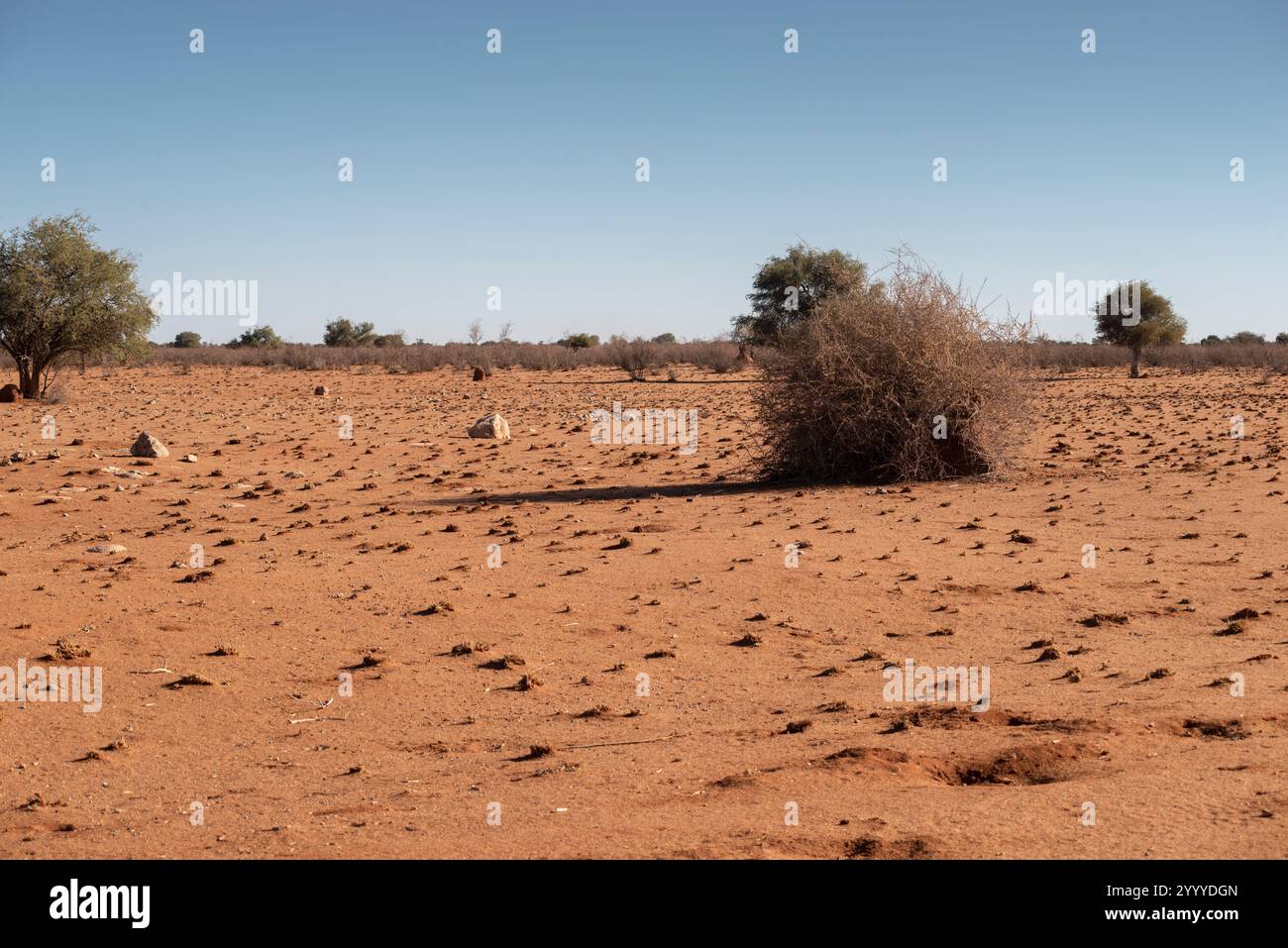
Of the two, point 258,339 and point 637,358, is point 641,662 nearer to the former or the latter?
point 637,358

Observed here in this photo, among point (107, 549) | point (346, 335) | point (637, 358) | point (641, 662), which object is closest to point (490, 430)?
point (107, 549)

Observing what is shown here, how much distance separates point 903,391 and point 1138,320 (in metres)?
32.9

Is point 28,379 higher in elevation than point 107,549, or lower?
higher

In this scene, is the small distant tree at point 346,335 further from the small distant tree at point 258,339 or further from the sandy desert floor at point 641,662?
the sandy desert floor at point 641,662

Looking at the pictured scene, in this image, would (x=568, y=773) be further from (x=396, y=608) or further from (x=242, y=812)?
(x=396, y=608)

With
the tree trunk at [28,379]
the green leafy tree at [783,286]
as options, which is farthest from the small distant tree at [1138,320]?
the tree trunk at [28,379]

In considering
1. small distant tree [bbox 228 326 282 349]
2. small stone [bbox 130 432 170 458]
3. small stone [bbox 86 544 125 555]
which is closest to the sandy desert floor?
small stone [bbox 86 544 125 555]

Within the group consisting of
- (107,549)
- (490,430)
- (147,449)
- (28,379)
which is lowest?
(107,549)

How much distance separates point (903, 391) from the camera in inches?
571

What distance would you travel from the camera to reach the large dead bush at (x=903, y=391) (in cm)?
1448

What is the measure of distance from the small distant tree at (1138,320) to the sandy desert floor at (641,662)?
30.5 m

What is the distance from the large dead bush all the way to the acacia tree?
1952cm

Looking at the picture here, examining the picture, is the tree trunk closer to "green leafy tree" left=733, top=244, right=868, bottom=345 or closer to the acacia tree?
the acacia tree

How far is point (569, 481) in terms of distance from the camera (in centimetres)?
1567
